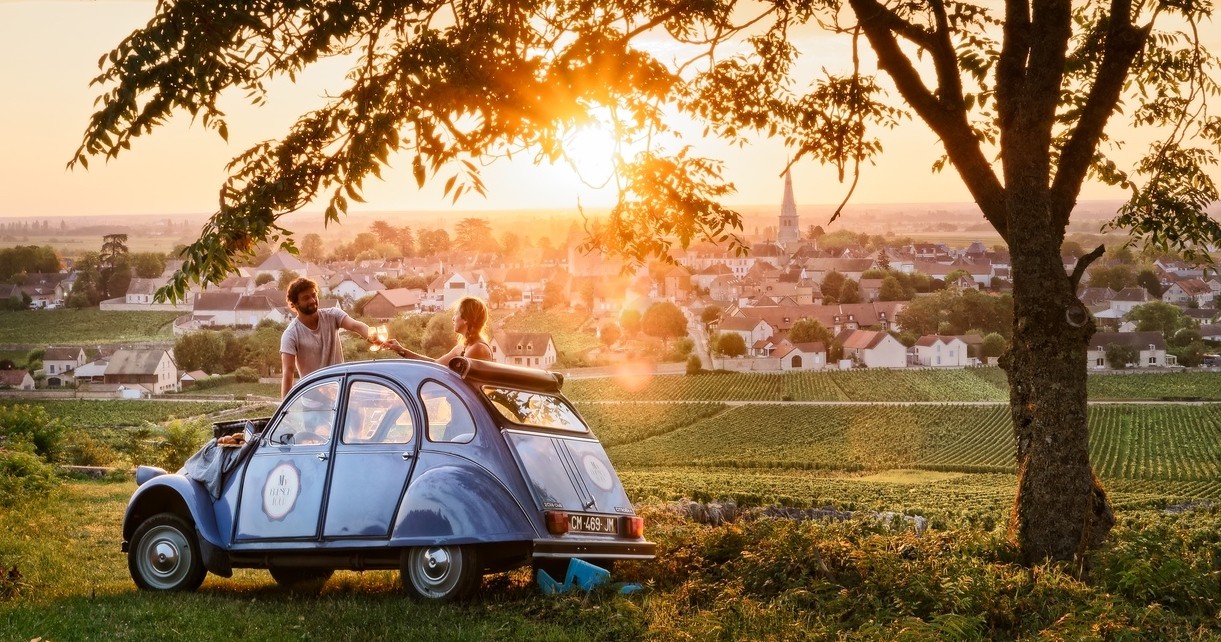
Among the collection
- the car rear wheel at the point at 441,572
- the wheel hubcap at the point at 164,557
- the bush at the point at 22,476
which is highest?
the car rear wheel at the point at 441,572

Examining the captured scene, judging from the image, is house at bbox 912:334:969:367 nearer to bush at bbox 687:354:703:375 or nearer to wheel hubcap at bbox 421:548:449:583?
bush at bbox 687:354:703:375

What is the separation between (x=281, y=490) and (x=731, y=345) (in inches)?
4468

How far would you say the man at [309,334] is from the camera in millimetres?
10242

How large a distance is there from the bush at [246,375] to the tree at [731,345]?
48863 mm

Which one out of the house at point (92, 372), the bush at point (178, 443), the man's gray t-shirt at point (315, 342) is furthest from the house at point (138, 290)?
the man's gray t-shirt at point (315, 342)

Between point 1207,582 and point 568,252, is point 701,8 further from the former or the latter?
point 568,252

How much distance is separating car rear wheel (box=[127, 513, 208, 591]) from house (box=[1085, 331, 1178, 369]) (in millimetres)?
123026

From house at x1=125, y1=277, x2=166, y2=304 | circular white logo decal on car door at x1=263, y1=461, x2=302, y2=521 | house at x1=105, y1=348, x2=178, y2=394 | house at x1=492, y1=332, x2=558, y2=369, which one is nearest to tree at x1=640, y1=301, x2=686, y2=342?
house at x1=492, y1=332, x2=558, y2=369

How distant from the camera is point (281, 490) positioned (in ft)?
30.7

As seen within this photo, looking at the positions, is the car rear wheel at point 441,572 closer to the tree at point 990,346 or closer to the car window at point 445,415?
the car window at point 445,415

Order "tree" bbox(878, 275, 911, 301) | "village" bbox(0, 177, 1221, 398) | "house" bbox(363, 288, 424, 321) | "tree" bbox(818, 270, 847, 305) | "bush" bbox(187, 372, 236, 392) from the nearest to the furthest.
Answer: "bush" bbox(187, 372, 236, 392)
"village" bbox(0, 177, 1221, 398)
"house" bbox(363, 288, 424, 321)
"tree" bbox(878, 275, 911, 301)
"tree" bbox(818, 270, 847, 305)

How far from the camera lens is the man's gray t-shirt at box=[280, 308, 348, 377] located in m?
10.3

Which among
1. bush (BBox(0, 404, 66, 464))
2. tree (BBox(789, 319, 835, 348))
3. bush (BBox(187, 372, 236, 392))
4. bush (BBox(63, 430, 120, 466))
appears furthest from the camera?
tree (BBox(789, 319, 835, 348))

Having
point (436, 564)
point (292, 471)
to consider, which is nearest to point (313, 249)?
point (292, 471)
